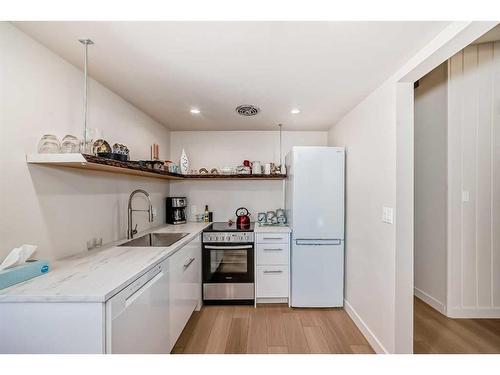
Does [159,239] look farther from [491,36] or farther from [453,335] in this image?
[491,36]

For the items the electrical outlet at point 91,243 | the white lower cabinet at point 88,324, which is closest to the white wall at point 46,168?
the electrical outlet at point 91,243

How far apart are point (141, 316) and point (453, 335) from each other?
2654mm

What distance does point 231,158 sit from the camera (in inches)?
137

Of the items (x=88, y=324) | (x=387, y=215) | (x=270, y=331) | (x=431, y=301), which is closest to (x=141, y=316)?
(x=88, y=324)

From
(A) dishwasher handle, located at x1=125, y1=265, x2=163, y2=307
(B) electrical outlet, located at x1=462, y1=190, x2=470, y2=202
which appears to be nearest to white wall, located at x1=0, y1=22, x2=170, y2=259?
(A) dishwasher handle, located at x1=125, y1=265, x2=163, y2=307

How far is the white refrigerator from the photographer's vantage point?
8.59ft

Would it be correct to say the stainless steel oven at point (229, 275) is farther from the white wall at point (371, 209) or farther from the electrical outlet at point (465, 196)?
the electrical outlet at point (465, 196)

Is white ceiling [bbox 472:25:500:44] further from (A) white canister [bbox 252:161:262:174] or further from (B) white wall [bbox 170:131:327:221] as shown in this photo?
(A) white canister [bbox 252:161:262:174]

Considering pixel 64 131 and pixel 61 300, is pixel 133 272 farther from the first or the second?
A: pixel 64 131

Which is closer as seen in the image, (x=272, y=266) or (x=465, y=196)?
(x=465, y=196)

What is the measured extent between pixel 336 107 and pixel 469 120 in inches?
52.4

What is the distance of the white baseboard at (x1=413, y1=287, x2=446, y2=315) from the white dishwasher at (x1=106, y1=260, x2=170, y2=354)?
109 inches
